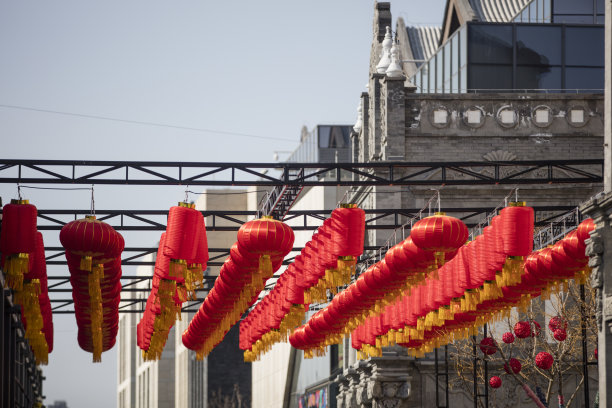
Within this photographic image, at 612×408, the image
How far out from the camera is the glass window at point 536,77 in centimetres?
4316

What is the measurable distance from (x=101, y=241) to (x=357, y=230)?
4661 mm

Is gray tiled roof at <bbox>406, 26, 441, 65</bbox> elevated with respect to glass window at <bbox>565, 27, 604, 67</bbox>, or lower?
elevated

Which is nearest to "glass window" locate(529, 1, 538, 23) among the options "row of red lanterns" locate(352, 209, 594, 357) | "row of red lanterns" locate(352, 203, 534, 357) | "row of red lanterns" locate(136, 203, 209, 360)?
"row of red lanterns" locate(352, 209, 594, 357)

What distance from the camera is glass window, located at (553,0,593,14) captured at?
45.8 metres

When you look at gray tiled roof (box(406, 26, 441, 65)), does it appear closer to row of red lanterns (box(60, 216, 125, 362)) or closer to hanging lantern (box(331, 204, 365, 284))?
row of red lanterns (box(60, 216, 125, 362))

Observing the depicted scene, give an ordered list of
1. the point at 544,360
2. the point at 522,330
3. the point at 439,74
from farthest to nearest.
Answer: the point at 439,74 → the point at 522,330 → the point at 544,360

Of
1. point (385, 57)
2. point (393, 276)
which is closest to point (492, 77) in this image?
point (385, 57)

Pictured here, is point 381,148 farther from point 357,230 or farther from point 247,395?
point 247,395

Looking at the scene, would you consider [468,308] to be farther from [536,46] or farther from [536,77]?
[536,46]

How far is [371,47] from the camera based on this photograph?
45125 millimetres

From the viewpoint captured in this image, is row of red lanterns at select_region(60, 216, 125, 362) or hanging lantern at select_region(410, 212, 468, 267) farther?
row of red lanterns at select_region(60, 216, 125, 362)

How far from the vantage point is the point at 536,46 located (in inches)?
1706

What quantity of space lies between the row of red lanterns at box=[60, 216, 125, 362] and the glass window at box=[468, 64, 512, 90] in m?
17.6

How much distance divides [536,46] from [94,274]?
25.0 m
